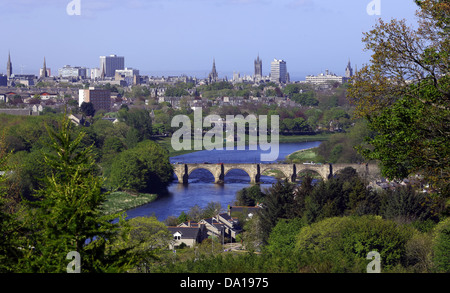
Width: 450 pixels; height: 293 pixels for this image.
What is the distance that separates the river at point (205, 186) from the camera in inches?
938

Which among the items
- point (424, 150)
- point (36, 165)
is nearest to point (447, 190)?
point (424, 150)

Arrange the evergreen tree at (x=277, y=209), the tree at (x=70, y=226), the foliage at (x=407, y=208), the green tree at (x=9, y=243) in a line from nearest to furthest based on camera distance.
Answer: the tree at (x=70, y=226), the green tree at (x=9, y=243), the foliage at (x=407, y=208), the evergreen tree at (x=277, y=209)

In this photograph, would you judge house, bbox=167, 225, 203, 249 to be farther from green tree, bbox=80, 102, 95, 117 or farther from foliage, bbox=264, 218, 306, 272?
green tree, bbox=80, 102, 95, 117

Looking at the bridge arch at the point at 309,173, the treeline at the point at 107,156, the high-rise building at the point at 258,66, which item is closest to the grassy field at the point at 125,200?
the treeline at the point at 107,156

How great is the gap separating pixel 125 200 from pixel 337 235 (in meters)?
14.3

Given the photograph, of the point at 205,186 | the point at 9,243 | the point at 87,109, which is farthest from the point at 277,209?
the point at 87,109

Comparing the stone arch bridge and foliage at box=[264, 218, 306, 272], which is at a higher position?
foliage at box=[264, 218, 306, 272]

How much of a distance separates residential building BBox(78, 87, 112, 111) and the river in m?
27.9

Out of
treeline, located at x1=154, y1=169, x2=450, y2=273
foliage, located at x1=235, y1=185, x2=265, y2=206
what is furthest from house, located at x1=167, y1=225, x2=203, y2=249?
A: foliage, located at x1=235, y1=185, x2=265, y2=206

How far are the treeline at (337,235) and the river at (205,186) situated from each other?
4142 millimetres

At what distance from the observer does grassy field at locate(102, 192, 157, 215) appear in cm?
2417

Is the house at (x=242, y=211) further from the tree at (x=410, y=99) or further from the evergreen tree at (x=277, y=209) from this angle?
the tree at (x=410, y=99)
